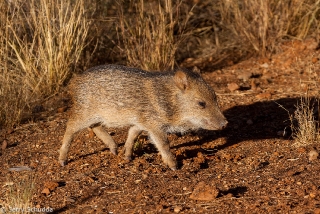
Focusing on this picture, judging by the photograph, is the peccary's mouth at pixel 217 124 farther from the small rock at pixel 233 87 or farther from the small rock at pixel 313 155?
the small rock at pixel 233 87

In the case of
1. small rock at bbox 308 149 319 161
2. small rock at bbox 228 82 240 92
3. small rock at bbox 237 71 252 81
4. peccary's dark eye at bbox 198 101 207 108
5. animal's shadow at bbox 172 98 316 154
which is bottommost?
animal's shadow at bbox 172 98 316 154

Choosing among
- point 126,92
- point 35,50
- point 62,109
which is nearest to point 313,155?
point 126,92

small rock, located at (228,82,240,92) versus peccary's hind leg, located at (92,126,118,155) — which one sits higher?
peccary's hind leg, located at (92,126,118,155)

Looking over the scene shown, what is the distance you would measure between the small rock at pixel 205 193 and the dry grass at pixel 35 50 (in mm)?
3347

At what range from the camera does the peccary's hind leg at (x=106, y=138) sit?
7527mm

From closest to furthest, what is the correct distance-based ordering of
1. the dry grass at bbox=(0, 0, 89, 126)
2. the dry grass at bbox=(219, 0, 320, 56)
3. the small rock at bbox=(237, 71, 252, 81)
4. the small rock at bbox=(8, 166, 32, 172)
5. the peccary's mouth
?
1. the peccary's mouth
2. the small rock at bbox=(8, 166, 32, 172)
3. the dry grass at bbox=(0, 0, 89, 126)
4. the small rock at bbox=(237, 71, 252, 81)
5. the dry grass at bbox=(219, 0, 320, 56)

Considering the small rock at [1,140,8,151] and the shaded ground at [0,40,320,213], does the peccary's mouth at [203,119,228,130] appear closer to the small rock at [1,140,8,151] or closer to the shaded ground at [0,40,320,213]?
the shaded ground at [0,40,320,213]

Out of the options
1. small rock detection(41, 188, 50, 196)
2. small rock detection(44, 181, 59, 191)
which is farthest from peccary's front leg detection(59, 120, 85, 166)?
small rock detection(41, 188, 50, 196)

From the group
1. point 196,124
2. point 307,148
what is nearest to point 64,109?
point 196,124

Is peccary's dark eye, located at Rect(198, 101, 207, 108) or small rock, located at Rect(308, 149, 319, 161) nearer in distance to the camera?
small rock, located at Rect(308, 149, 319, 161)

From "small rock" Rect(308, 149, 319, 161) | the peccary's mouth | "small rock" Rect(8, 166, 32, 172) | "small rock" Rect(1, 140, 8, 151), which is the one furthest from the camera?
"small rock" Rect(1, 140, 8, 151)

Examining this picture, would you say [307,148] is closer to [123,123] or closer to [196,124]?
[196,124]

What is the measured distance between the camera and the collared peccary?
278 inches

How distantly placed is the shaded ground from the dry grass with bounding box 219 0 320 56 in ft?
2.53
